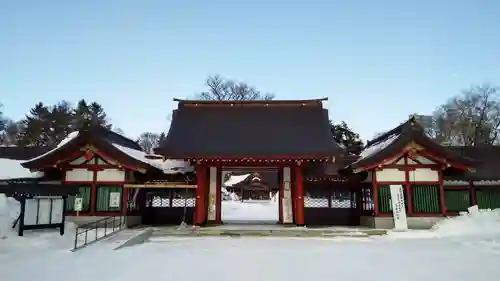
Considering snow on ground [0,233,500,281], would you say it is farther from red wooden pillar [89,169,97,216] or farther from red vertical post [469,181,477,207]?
red vertical post [469,181,477,207]

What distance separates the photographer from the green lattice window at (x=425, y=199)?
1644cm

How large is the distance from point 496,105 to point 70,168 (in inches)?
1589

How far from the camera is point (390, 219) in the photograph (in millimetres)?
16250

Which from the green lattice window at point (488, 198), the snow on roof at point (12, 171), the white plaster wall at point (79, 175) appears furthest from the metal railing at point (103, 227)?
the green lattice window at point (488, 198)

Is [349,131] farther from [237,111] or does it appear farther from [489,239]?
[489,239]

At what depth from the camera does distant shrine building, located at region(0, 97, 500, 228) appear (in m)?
16.1

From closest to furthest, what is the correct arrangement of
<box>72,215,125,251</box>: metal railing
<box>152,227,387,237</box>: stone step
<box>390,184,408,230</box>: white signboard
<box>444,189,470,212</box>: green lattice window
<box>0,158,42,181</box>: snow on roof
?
<box>72,215,125,251</box>: metal railing → <box>152,227,387,237</box>: stone step → <box>390,184,408,230</box>: white signboard → <box>444,189,470,212</box>: green lattice window → <box>0,158,42,181</box>: snow on roof

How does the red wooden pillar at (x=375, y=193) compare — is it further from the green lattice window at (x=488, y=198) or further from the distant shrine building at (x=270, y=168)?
the green lattice window at (x=488, y=198)

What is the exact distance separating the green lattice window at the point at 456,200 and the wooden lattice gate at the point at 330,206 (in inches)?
156

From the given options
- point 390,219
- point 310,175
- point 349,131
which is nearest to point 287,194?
point 310,175

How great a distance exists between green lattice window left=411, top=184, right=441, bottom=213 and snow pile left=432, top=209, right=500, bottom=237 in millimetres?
786

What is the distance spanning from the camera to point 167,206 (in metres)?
18.6

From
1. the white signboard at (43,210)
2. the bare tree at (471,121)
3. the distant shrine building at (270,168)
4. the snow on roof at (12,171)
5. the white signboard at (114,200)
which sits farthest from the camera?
the bare tree at (471,121)

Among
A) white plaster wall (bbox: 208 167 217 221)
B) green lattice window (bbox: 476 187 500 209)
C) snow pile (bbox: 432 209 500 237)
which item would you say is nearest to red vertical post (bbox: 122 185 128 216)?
white plaster wall (bbox: 208 167 217 221)
